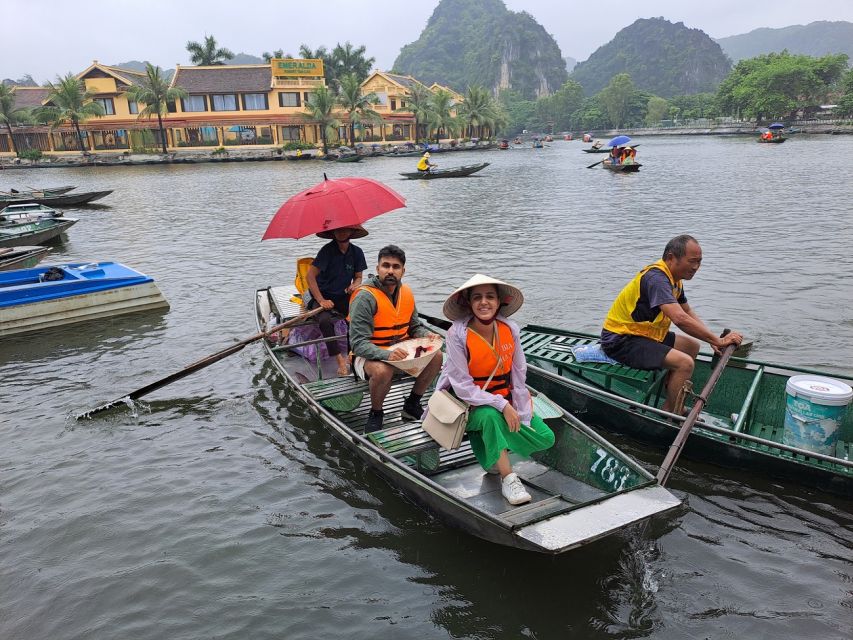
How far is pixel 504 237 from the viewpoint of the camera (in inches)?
779

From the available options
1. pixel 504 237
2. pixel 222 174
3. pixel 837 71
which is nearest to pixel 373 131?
pixel 222 174

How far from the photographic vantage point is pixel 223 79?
67.6 meters

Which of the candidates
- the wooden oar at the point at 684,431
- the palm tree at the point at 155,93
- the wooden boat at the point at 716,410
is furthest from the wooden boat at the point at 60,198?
the palm tree at the point at 155,93

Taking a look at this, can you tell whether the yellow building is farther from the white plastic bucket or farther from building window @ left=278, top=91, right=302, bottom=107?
the white plastic bucket

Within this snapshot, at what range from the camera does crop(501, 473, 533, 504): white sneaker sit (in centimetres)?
492

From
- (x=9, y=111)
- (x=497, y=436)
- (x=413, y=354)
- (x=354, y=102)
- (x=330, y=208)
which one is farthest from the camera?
(x=354, y=102)

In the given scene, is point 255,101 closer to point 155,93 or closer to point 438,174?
point 155,93

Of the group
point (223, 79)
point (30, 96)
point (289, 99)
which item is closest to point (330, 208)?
point (289, 99)

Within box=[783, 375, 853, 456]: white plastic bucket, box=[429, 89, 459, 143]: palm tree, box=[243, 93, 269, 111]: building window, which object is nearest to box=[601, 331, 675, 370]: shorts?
box=[783, 375, 853, 456]: white plastic bucket

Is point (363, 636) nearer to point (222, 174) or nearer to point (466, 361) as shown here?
point (466, 361)

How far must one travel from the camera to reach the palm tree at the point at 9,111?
62.7 meters

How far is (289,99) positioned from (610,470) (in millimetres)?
70246

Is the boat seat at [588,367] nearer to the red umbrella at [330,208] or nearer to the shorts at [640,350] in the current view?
the shorts at [640,350]

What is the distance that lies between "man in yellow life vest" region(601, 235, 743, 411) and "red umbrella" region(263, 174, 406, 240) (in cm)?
297
